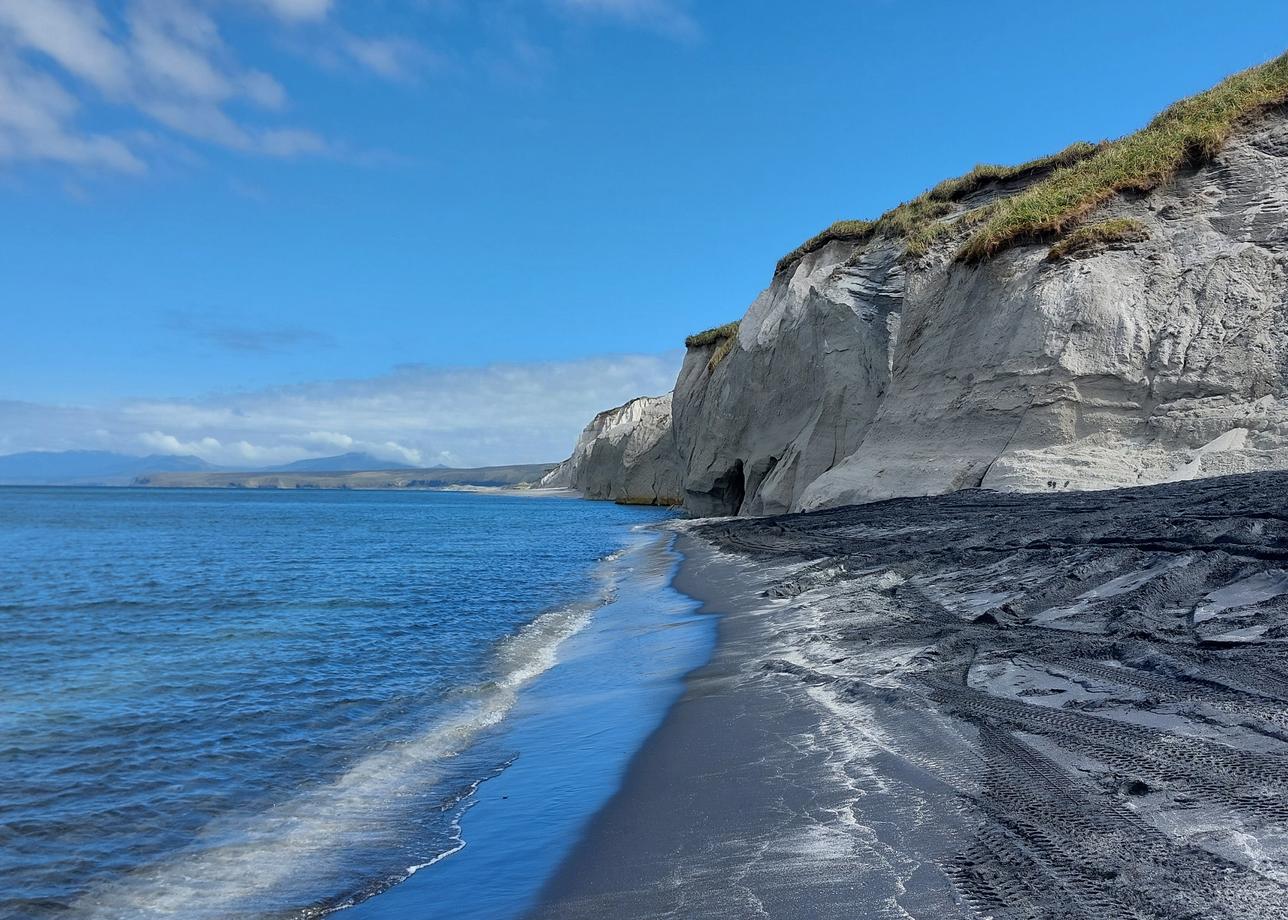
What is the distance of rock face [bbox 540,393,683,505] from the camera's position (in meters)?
66.9

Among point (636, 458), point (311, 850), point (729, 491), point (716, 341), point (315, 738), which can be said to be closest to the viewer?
point (311, 850)

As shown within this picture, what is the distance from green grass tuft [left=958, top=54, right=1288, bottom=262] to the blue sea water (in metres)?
12.8

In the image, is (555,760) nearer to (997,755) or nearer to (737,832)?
(737,832)

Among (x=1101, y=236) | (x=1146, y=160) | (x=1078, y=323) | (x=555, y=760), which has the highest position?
(x=1146, y=160)

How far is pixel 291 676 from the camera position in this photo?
9703 millimetres

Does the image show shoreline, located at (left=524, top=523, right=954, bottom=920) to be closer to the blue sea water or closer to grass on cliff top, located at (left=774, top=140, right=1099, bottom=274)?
the blue sea water

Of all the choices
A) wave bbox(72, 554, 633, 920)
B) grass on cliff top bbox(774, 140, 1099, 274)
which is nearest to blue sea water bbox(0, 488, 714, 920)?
wave bbox(72, 554, 633, 920)

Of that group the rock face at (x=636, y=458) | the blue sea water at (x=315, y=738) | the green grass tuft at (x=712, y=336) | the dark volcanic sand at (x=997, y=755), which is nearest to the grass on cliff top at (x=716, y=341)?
the green grass tuft at (x=712, y=336)

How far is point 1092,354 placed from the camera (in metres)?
18.1

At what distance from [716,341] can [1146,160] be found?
1133 inches

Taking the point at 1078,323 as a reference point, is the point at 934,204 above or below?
A: above

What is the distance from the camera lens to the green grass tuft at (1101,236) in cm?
1947

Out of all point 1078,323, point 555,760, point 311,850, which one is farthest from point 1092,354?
point 311,850

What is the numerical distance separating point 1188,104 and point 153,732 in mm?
26246
